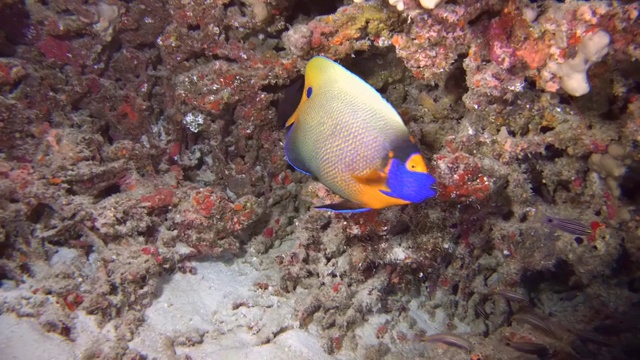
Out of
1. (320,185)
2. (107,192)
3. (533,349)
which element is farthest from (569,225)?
(107,192)

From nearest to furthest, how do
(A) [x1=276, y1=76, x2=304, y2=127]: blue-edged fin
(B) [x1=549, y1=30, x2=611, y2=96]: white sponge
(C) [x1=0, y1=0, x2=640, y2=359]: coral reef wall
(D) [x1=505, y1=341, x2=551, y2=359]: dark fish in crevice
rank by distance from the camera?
A: 1. (B) [x1=549, y1=30, x2=611, y2=96]: white sponge
2. (C) [x1=0, y1=0, x2=640, y2=359]: coral reef wall
3. (A) [x1=276, y1=76, x2=304, y2=127]: blue-edged fin
4. (D) [x1=505, y1=341, x2=551, y2=359]: dark fish in crevice

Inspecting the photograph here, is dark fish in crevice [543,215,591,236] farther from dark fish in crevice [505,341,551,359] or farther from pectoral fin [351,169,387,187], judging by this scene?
pectoral fin [351,169,387,187]

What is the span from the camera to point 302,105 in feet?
6.29

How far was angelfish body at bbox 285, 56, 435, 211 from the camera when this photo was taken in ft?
5.34

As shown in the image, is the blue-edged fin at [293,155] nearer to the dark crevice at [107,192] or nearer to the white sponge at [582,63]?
the white sponge at [582,63]

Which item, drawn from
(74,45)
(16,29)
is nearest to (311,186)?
(74,45)

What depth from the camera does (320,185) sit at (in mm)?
2969

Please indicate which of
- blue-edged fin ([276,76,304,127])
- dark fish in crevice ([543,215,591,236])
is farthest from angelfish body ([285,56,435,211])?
dark fish in crevice ([543,215,591,236])

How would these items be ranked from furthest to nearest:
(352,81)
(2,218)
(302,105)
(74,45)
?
(74,45)
(2,218)
(302,105)
(352,81)

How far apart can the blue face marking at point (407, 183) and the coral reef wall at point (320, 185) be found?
39.1 inches

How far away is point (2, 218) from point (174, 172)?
132 centimetres

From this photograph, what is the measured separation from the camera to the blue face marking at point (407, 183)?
1.59m

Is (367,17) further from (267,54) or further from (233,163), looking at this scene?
(233,163)

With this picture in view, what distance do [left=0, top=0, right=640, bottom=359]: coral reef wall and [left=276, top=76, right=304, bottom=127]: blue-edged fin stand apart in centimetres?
12
